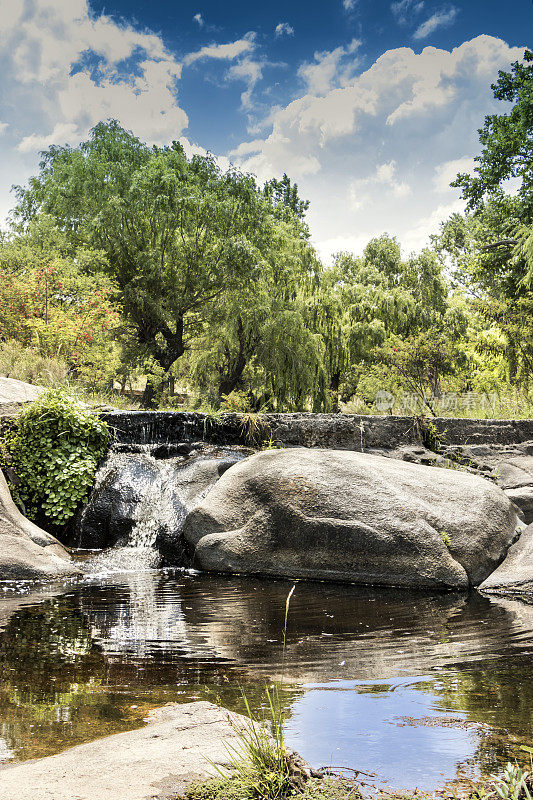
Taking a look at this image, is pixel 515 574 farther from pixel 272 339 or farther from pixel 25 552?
pixel 272 339

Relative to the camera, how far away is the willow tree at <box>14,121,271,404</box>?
21.6 metres

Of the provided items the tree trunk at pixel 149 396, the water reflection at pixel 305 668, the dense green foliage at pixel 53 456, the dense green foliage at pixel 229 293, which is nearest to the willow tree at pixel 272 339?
the dense green foliage at pixel 229 293

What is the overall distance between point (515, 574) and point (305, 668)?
3.86 meters

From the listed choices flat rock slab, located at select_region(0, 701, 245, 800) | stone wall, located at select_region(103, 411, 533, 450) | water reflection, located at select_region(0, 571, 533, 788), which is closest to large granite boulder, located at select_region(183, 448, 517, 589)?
water reflection, located at select_region(0, 571, 533, 788)

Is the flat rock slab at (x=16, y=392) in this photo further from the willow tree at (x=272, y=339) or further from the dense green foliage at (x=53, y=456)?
the willow tree at (x=272, y=339)

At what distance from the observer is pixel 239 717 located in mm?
2684

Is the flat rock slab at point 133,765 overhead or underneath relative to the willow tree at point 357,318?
underneath

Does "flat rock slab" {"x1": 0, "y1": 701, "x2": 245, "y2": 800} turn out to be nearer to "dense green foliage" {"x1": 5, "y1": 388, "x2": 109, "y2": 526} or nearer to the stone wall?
"dense green foliage" {"x1": 5, "y1": 388, "x2": 109, "y2": 526}

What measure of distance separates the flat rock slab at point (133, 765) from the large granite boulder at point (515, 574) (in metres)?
4.86

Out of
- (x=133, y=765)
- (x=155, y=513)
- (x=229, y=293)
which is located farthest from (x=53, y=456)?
(x=229, y=293)

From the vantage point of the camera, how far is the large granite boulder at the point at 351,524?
7.00m

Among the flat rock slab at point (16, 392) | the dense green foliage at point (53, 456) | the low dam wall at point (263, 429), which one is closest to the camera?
the dense green foliage at point (53, 456)

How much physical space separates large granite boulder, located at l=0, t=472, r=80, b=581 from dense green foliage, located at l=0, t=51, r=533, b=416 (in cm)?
1013

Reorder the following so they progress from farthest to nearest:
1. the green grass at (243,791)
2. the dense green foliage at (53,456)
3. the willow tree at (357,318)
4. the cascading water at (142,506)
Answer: the willow tree at (357,318), the dense green foliage at (53,456), the cascading water at (142,506), the green grass at (243,791)
